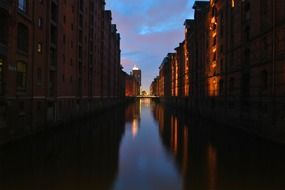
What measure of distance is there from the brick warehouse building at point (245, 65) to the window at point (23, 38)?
20605 millimetres

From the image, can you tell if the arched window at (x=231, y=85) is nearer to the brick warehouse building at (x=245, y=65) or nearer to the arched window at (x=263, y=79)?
the brick warehouse building at (x=245, y=65)

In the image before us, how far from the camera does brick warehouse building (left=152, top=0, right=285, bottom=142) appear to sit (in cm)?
2608

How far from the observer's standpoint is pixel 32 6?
94.3ft

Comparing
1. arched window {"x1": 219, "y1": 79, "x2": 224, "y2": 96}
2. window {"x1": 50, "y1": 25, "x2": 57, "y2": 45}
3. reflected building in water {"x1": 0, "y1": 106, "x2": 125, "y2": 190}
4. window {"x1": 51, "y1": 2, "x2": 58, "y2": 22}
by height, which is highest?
window {"x1": 51, "y1": 2, "x2": 58, "y2": 22}

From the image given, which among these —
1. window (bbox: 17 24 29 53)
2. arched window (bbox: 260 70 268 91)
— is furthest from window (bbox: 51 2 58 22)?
arched window (bbox: 260 70 268 91)

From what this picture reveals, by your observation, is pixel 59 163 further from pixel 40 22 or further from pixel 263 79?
pixel 263 79

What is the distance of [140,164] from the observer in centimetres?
1777

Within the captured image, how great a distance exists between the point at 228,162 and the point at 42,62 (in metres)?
21.1

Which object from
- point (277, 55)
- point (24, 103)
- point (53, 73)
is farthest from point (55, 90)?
point (277, 55)

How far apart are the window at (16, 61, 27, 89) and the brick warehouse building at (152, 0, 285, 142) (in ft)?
67.2

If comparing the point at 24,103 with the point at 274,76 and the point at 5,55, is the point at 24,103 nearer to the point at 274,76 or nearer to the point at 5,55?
the point at 5,55

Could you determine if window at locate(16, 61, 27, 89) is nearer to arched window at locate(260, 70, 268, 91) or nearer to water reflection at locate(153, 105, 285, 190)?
water reflection at locate(153, 105, 285, 190)

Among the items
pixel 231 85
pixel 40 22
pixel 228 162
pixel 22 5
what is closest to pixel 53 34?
pixel 40 22

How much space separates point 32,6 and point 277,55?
21231 millimetres
